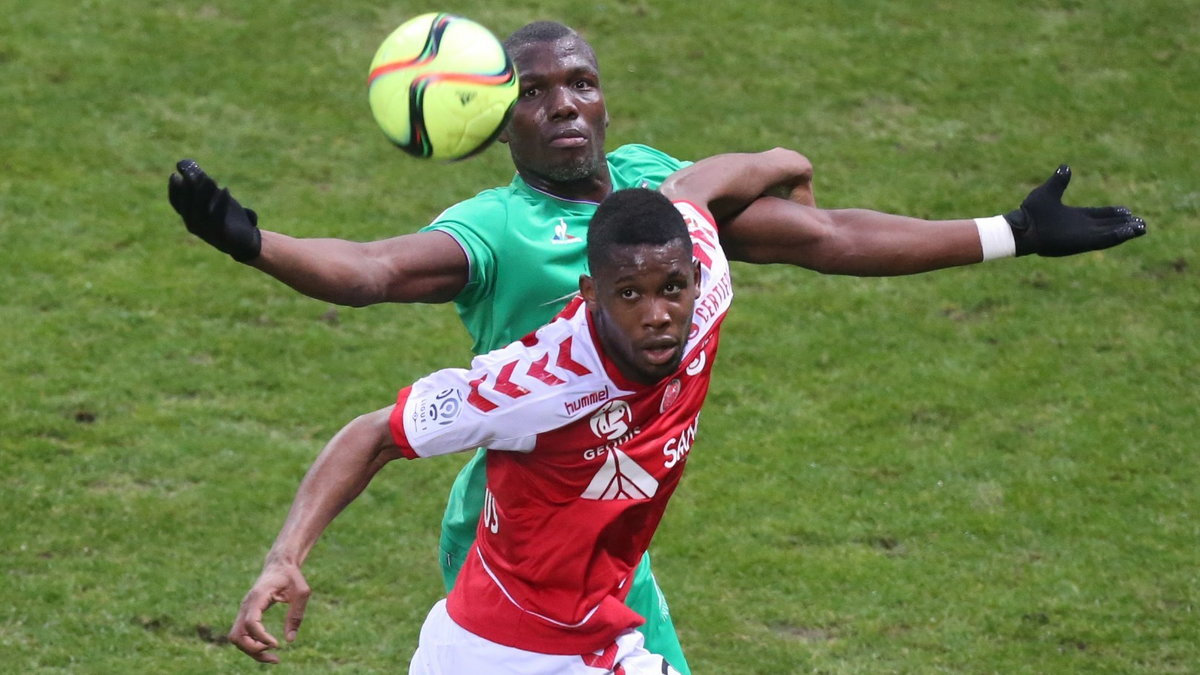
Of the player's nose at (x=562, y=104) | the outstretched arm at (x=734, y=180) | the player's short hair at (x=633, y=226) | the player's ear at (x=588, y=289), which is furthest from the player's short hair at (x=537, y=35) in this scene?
the player's ear at (x=588, y=289)

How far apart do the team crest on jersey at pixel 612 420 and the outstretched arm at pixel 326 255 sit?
27.2 inches

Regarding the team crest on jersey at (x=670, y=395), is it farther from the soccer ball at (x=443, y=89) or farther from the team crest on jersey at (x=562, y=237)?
the soccer ball at (x=443, y=89)

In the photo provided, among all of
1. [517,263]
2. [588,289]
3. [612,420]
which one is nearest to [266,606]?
[612,420]

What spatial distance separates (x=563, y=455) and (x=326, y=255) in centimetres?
92

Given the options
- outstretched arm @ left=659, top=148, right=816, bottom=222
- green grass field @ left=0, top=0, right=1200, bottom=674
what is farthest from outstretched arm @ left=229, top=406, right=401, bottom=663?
green grass field @ left=0, top=0, right=1200, bottom=674

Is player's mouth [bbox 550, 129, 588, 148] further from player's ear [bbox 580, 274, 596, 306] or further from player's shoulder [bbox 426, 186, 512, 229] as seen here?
player's ear [bbox 580, 274, 596, 306]

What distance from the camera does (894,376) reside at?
11078 millimetres

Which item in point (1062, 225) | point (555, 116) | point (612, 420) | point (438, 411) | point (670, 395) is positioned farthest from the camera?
point (1062, 225)

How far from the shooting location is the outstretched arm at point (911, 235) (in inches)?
229

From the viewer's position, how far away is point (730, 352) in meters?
11.4

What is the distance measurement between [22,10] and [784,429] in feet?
27.3

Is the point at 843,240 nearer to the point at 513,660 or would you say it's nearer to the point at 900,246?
the point at 900,246

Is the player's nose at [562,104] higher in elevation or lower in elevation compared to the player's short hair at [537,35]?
lower

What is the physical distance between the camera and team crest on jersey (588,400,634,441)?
520 cm
